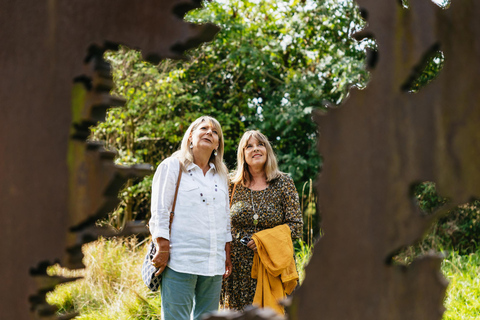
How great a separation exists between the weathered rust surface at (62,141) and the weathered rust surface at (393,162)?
13.6 inches

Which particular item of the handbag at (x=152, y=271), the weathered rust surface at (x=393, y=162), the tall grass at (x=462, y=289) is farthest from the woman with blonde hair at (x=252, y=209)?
the weathered rust surface at (x=393, y=162)

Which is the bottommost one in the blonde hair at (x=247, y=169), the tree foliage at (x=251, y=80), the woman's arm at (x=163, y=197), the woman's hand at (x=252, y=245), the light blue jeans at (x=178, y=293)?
the light blue jeans at (x=178, y=293)

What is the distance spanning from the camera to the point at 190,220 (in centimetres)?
236

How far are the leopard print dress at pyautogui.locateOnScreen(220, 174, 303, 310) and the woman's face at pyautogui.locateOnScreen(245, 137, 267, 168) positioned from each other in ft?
0.54

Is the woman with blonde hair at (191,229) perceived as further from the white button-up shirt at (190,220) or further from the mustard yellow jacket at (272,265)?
the mustard yellow jacket at (272,265)

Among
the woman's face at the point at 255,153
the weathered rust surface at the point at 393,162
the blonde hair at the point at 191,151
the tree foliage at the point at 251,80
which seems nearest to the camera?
the weathered rust surface at the point at 393,162

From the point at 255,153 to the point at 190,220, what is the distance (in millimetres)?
790

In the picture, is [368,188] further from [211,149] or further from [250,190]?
[250,190]

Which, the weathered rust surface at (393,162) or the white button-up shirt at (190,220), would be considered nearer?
the weathered rust surface at (393,162)

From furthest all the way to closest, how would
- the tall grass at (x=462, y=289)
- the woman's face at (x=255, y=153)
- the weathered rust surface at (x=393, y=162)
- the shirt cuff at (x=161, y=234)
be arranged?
the tall grass at (x=462, y=289)
the woman's face at (x=255, y=153)
the shirt cuff at (x=161, y=234)
the weathered rust surface at (x=393, y=162)

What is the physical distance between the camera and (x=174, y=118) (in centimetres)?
663

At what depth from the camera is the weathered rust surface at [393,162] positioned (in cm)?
86

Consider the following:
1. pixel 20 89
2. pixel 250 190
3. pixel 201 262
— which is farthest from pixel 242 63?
pixel 20 89

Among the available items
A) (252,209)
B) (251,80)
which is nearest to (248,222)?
(252,209)
